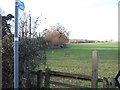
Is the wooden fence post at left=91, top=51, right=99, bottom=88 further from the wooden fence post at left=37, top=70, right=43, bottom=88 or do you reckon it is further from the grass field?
the grass field

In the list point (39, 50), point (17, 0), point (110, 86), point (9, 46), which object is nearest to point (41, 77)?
point (39, 50)

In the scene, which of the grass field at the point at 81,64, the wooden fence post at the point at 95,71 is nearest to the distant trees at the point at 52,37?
the grass field at the point at 81,64

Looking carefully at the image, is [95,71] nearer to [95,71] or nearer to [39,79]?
[95,71]

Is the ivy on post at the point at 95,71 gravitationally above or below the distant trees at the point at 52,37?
below

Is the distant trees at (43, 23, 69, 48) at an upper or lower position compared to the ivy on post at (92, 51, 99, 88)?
upper

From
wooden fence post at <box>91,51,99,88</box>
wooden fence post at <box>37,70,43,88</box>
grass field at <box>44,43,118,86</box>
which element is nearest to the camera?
wooden fence post at <box>91,51,99,88</box>

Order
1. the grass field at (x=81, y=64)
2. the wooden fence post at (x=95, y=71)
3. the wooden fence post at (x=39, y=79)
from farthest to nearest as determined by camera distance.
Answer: the grass field at (x=81, y=64) < the wooden fence post at (x=39, y=79) < the wooden fence post at (x=95, y=71)

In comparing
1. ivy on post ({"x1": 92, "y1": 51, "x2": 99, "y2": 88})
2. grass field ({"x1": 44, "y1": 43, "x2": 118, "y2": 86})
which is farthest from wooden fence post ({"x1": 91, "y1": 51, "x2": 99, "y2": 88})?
grass field ({"x1": 44, "y1": 43, "x2": 118, "y2": 86})

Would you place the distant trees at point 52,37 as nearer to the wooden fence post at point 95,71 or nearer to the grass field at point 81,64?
the grass field at point 81,64

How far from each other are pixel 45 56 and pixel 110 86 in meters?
2.25

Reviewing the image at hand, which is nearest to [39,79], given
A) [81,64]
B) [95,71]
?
[95,71]

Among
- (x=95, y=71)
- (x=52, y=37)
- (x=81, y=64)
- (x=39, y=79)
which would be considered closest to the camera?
(x=95, y=71)

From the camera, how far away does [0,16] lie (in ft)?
31.9

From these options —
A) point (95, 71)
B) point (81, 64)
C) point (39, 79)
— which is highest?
point (95, 71)
